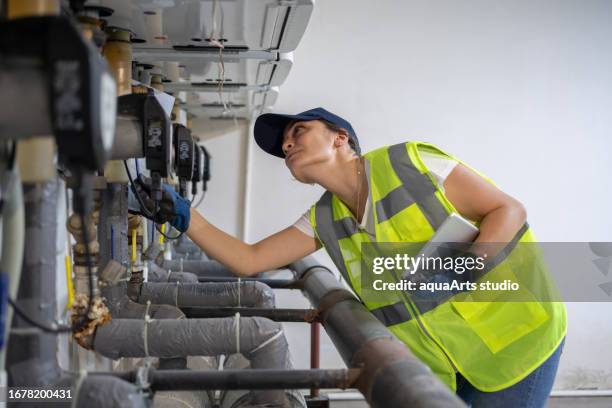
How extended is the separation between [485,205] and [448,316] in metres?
0.25

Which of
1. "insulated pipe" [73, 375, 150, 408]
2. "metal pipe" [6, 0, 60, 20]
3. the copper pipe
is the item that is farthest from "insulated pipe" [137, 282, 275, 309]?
"metal pipe" [6, 0, 60, 20]

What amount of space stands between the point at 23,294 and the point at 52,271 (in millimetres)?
46

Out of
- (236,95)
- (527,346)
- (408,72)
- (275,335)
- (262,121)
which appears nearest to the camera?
(275,335)

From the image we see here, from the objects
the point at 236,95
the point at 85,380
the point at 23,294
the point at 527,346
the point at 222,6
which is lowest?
the point at 527,346

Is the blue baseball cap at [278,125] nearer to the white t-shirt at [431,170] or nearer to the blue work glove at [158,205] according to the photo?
the white t-shirt at [431,170]

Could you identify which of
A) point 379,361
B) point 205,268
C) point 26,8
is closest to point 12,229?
point 26,8

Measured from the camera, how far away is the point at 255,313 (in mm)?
1546

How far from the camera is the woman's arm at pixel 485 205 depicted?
4.28ft

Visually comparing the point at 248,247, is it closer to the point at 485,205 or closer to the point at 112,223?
the point at 112,223

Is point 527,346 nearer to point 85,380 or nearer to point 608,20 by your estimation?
point 85,380

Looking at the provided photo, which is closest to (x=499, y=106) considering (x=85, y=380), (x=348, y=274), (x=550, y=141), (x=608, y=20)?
(x=550, y=141)

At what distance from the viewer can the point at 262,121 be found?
156 centimetres

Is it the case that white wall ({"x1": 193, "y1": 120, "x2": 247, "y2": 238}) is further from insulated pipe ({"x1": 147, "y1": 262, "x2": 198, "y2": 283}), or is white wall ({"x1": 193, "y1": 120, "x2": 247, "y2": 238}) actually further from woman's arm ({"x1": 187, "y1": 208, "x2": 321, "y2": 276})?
woman's arm ({"x1": 187, "y1": 208, "x2": 321, "y2": 276})

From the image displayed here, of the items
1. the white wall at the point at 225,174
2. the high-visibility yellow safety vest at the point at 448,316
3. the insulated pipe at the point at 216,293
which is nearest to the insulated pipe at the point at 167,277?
the insulated pipe at the point at 216,293
